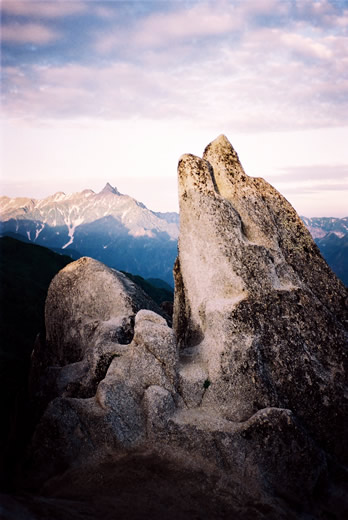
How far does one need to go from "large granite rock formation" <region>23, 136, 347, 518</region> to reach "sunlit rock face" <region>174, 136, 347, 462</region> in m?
0.06

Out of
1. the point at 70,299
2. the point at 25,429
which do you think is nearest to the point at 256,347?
the point at 25,429

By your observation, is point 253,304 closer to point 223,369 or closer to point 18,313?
point 223,369

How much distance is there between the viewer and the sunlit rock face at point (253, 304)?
16.6 metres

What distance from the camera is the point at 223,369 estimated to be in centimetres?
1655

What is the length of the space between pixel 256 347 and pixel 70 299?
50.0 feet

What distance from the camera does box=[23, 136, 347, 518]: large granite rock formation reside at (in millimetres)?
14156

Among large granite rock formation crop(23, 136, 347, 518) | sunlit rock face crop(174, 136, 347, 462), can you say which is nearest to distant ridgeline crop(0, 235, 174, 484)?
large granite rock formation crop(23, 136, 347, 518)

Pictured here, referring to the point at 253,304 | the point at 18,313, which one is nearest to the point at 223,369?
the point at 253,304

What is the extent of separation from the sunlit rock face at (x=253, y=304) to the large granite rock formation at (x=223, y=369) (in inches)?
2.4

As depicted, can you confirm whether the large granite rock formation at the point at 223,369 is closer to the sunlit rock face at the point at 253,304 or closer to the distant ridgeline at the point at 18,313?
the sunlit rock face at the point at 253,304

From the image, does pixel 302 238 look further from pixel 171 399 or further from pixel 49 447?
pixel 49 447

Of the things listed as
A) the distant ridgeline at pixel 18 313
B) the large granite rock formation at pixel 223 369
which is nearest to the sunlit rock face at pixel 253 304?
the large granite rock formation at pixel 223 369

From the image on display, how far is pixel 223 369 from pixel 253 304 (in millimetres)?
3602

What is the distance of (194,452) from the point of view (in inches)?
564
